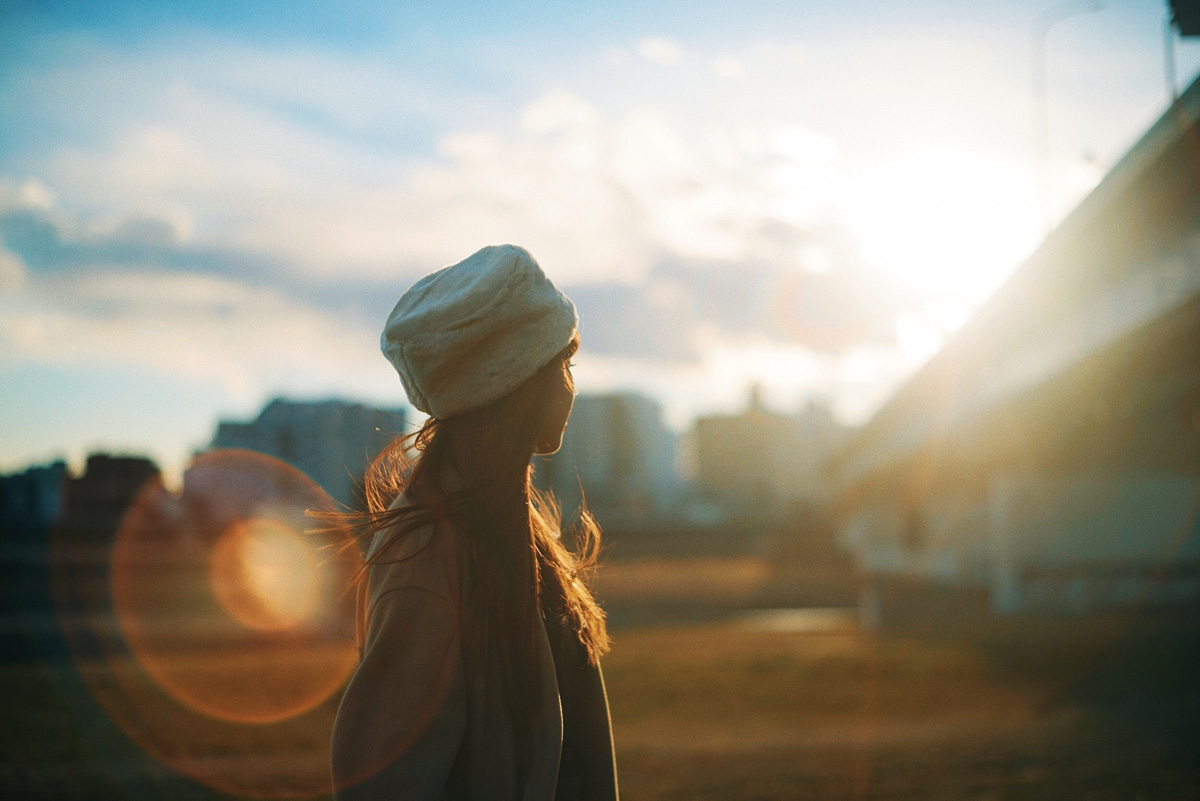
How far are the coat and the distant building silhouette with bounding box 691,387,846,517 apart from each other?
104m

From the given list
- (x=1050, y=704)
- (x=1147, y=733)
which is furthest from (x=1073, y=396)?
(x=1147, y=733)

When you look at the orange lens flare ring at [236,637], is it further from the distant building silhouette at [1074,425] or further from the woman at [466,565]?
the distant building silhouette at [1074,425]

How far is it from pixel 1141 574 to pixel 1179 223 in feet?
60.3

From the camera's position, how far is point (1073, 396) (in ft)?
45.8

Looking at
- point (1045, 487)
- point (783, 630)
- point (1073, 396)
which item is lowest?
point (783, 630)

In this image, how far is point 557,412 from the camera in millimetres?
1920

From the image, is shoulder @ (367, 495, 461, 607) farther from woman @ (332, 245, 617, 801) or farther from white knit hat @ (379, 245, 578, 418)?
white knit hat @ (379, 245, 578, 418)

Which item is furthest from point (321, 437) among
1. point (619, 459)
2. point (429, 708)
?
point (619, 459)

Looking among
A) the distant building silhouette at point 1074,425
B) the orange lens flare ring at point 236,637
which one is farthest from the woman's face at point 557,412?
the distant building silhouette at point 1074,425

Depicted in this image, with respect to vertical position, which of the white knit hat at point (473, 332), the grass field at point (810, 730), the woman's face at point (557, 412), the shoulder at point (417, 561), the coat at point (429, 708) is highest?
the white knit hat at point (473, 332)

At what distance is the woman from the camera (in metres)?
1.62

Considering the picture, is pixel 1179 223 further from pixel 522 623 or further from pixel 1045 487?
pixel 1045 487

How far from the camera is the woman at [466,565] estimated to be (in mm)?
1619

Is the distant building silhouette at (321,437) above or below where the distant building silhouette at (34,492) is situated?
above
